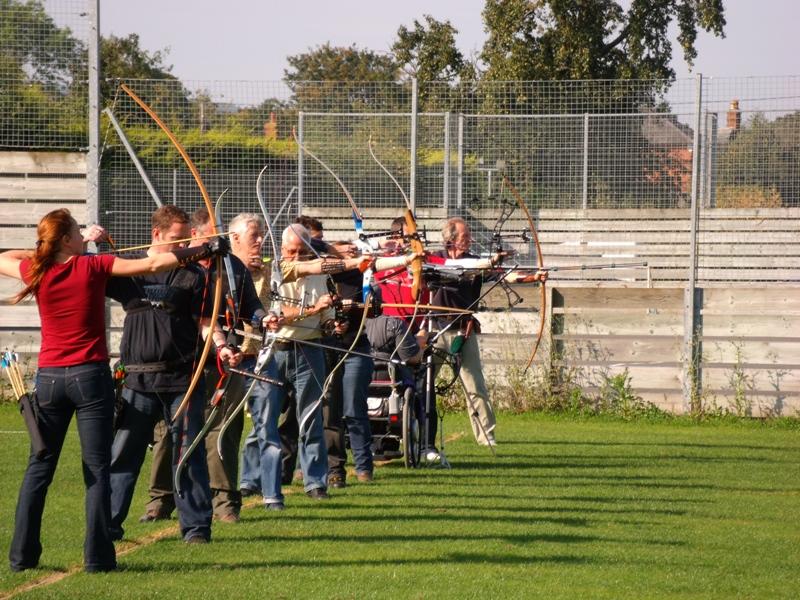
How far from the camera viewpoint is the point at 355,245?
988 cm

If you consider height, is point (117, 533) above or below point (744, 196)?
below

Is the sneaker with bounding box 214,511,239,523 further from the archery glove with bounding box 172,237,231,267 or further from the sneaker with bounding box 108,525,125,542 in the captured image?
the archery glove with bounding box 172,237,231,267

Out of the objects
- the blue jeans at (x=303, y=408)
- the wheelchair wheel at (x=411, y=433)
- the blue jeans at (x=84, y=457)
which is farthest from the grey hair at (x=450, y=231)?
the blue jeans at (x=84, y=457)

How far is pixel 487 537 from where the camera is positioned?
7.50 metres

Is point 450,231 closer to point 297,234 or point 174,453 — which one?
point 297,234

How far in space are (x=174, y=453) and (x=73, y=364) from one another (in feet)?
3.32

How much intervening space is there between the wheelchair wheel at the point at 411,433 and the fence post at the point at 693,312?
4.90m

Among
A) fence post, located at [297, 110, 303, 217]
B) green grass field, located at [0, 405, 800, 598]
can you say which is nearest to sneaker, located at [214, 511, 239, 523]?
green grass field, located at [0, 405, 800, 598]

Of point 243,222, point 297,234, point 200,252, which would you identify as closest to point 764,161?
point 297,234

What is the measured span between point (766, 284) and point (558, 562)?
8621 millimetres

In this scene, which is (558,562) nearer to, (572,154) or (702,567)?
(702,567)

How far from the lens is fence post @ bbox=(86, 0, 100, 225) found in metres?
14.5

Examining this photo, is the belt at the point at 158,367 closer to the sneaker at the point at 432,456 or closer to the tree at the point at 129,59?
the sneaker at the point at 432,456

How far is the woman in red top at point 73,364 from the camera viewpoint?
6.18m
